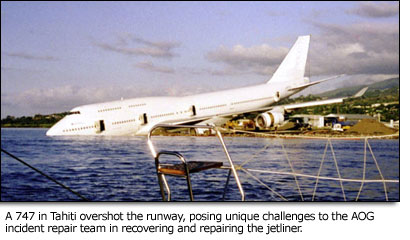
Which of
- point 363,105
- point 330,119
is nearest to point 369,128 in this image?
point 363,105

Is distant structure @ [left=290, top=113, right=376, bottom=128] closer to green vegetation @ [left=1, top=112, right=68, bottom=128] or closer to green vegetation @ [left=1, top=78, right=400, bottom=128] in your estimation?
→ green vegetation @ [left=1, top=78, right=400, bottom=128]

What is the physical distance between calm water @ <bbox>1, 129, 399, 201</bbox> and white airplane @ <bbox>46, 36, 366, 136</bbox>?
573 millimetres

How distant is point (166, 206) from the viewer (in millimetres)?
3904

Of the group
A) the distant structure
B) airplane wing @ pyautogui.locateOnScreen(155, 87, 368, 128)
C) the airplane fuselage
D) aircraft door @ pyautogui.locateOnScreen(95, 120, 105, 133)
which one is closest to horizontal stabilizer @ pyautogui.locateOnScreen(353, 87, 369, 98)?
airplane wing @ pyautogui.locateOnScreen(155, 87, 368, 128)

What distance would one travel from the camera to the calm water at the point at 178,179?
19.6 ft

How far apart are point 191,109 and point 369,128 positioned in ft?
24.9

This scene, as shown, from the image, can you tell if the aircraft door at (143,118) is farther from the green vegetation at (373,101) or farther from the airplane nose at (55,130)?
the green vegetation at (373,101)

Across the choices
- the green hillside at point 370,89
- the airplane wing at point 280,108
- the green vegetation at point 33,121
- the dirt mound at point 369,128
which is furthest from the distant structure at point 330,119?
the green vegetation at point 33,121

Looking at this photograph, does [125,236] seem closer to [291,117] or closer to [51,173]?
[51,173]

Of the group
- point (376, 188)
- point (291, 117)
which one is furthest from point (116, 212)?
point (291, 117)

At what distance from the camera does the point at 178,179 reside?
7.24 meters

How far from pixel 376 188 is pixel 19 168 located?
267 inches

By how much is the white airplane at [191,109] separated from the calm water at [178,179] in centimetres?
57

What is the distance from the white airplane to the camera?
918 centimetres
